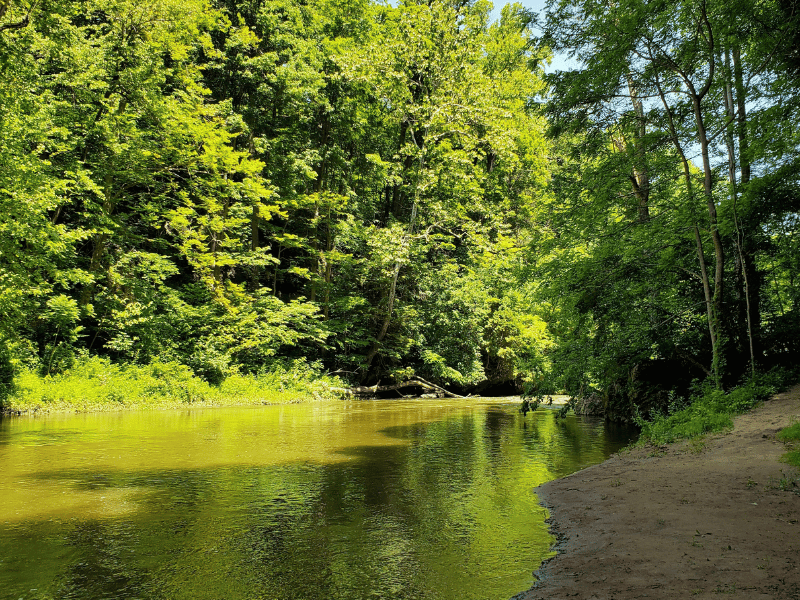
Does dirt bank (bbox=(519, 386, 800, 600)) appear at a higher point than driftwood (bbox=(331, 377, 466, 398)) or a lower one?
lower

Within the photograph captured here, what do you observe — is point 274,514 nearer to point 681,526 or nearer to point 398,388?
point 681,526

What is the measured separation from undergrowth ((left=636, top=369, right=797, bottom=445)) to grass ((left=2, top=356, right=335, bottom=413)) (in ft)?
44.9

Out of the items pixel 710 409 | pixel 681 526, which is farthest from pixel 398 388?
pixel 681 526

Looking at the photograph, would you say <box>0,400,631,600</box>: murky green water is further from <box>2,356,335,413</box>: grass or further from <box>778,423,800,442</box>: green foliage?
<box>2,356,335,413</box>: grass

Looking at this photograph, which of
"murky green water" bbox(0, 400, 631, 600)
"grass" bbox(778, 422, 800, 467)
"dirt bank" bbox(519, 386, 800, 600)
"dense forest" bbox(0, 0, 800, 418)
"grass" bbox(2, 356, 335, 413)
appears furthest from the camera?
"grass" bbox(2, 356, 335, 413)

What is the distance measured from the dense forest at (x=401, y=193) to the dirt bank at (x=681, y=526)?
4.61 m

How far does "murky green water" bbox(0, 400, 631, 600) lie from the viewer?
3516 mm

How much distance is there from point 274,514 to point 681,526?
3456 millimetres

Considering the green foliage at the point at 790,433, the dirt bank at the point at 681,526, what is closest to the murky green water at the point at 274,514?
the dirt bank at the point at 681,526

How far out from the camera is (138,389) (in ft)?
54.0

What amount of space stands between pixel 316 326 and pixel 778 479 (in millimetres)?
20340

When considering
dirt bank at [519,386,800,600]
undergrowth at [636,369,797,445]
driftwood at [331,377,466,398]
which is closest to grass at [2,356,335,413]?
driftwood at [331,377,466,398]

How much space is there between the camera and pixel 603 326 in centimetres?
1239

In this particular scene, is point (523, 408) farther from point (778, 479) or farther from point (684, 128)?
point (778, 479)
